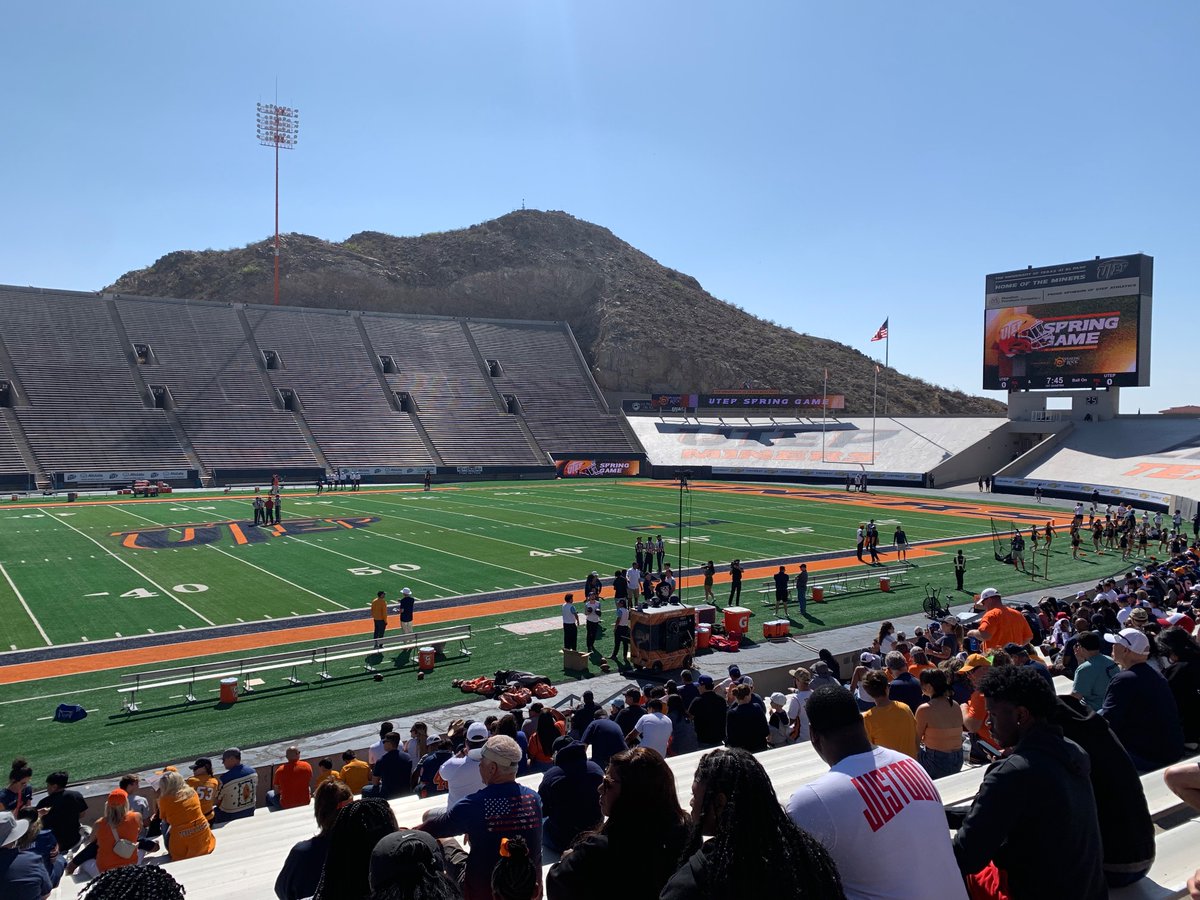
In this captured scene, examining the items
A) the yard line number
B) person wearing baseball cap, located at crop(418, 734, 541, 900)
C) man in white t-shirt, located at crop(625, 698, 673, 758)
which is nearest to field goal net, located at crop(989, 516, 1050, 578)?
the yard line number

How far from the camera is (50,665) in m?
15.1

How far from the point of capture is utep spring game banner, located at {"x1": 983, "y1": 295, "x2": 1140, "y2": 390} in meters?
45.2

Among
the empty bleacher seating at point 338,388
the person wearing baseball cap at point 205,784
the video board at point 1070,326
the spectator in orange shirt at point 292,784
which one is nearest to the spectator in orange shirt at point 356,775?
the spectator in orange shirt at point 292,784

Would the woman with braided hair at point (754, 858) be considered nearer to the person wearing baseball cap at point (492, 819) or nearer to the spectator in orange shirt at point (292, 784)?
the person wearing baseball cap at point (492, 819)

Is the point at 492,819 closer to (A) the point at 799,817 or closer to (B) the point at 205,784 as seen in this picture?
(A) the point at 799,817

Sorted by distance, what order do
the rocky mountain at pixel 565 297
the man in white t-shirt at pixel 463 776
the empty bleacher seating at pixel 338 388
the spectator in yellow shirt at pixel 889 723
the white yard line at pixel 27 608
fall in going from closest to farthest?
1. the spectator in yellow shirt at pixel 889 723
2. the man in white t-shirt at pixel 463 776
3. the white yard line at pixel 27 608
4. the empty bleacher seating at pixel 338 388
5. the rocky mountain at pixel 565 297

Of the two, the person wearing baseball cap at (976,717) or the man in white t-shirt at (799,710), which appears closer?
the person wearing baseball cap at (976,717)

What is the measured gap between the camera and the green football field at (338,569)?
41.7ft

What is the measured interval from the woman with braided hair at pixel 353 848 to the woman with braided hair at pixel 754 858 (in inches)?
40.1

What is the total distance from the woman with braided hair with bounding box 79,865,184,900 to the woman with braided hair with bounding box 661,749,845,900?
1331mm

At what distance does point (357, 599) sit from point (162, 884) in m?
18.9

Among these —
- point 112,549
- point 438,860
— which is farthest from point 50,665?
point 438,860

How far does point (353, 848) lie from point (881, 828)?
174 cm

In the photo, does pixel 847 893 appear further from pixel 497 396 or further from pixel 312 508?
pixel 497 396
